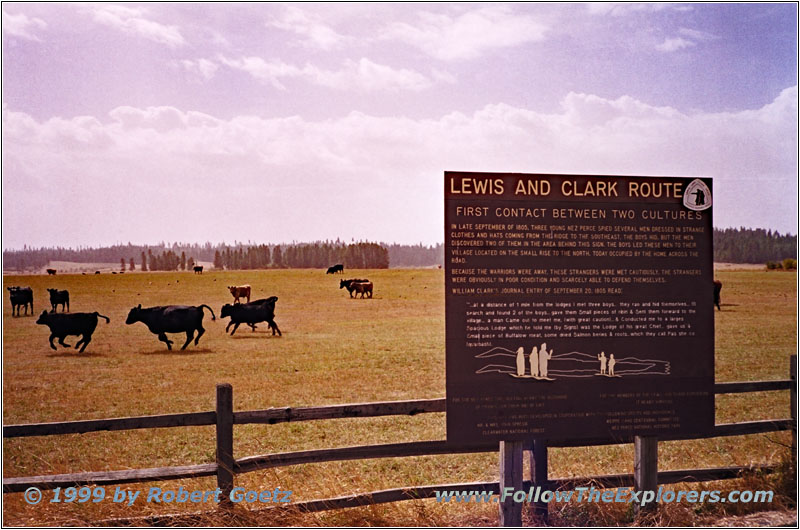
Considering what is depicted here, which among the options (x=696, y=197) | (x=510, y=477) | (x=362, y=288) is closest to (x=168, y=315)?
(x=362, y=288)

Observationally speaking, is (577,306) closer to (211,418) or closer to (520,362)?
(520,362)

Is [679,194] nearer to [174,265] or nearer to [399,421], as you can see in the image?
[399,421]

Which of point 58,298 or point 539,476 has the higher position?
point 58,298

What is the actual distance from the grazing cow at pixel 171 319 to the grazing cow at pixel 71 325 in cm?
96

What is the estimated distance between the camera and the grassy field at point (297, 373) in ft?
32.2

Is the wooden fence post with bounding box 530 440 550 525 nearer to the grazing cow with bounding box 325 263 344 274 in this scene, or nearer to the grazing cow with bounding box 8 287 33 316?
the grazing cow with bounding box 325 263 344 274

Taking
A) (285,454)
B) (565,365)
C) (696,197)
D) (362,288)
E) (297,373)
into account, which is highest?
(696,197)

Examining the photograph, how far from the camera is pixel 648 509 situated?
5703 millimetres

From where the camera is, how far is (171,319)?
12.9 m

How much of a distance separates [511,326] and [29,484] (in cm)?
476

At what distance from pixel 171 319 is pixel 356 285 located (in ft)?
13.8

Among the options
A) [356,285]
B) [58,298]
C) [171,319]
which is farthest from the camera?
[356,285]

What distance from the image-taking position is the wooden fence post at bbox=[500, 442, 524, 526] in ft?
17.6

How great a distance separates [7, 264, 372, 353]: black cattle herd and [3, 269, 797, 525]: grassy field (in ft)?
0.50
